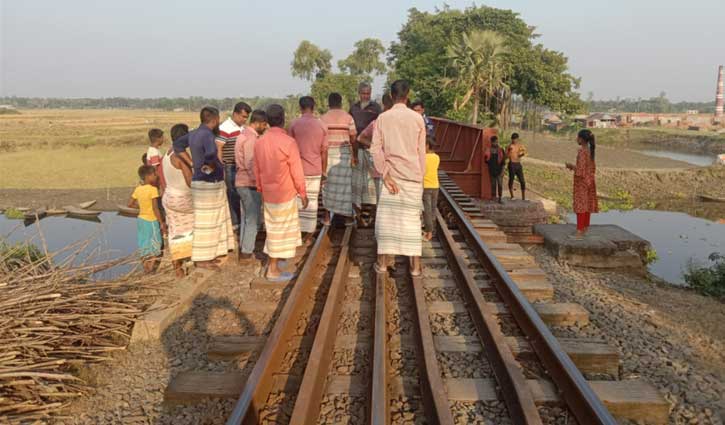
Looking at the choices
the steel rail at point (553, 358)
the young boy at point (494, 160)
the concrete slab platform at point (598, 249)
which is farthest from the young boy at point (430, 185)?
the young boy at point (494, 160)

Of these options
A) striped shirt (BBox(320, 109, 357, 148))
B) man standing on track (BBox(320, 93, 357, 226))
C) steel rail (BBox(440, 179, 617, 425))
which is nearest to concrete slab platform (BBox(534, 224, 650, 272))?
steel rail (BBox(440, 179, 617, 425))

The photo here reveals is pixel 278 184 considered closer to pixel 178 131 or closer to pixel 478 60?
pixel 178 131

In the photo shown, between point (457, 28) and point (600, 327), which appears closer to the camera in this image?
point (600, 327)

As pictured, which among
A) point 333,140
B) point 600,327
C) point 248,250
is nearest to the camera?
point 600,327

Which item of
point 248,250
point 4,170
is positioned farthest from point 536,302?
point 4,170

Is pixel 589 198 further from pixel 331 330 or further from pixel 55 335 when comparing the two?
pixel 55 335

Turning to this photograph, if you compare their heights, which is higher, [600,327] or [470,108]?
[470,108]

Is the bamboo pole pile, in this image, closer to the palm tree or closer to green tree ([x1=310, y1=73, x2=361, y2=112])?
the palm tree

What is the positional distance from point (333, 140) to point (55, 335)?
3.91 m

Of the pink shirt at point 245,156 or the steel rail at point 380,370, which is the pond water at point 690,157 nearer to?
the pink shirt at point 245,156

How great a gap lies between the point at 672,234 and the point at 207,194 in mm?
18418

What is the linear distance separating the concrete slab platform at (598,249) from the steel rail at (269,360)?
13.6ft

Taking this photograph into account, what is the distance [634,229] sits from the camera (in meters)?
18.9

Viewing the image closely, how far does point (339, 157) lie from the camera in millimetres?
6625
